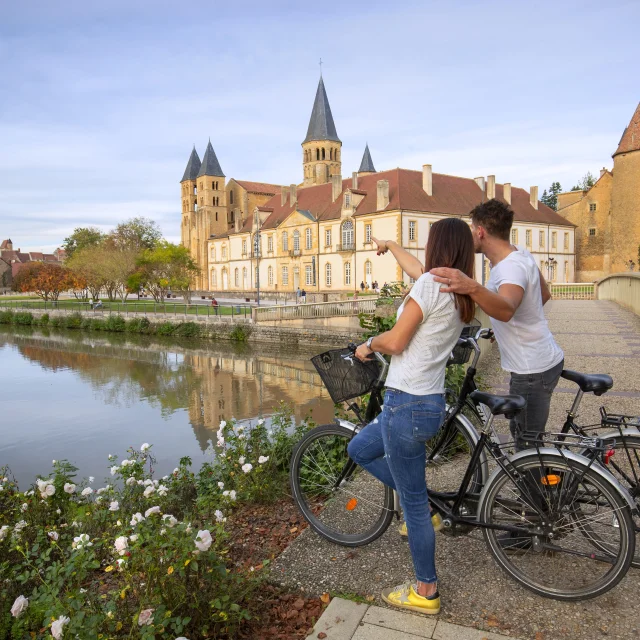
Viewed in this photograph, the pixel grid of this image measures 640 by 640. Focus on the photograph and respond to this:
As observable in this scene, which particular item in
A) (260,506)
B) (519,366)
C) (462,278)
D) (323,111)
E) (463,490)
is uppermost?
(323,111)

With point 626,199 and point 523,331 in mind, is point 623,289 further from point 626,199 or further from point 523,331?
point 626,199

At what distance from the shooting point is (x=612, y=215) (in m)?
54.6

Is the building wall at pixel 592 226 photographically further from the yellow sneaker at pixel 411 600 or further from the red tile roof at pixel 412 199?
the yellow sneaker at pixel 411 600

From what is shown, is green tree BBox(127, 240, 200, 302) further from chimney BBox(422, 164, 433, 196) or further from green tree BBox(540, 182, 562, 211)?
green tree BBox(540, 182, 562, 211)

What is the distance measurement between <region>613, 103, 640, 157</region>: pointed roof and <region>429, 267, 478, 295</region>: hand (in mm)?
55175

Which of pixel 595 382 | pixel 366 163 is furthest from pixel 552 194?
pixel 595 382

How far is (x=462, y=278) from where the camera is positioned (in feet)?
8.57

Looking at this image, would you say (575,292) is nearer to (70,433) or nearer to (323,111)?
(70,433)

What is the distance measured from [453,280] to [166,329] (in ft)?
126

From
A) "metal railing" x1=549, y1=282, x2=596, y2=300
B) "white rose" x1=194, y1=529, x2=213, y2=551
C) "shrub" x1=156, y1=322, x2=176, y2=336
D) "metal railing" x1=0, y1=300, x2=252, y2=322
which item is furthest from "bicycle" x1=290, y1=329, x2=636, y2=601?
"shrub" x1=156, y1=322, x2=176, y2=336

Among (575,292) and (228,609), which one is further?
(575,292)

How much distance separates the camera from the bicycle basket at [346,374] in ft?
11.3

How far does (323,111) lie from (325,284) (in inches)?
1084

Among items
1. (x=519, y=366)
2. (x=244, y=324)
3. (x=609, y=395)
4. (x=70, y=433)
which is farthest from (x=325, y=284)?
(x=519, y=366)
